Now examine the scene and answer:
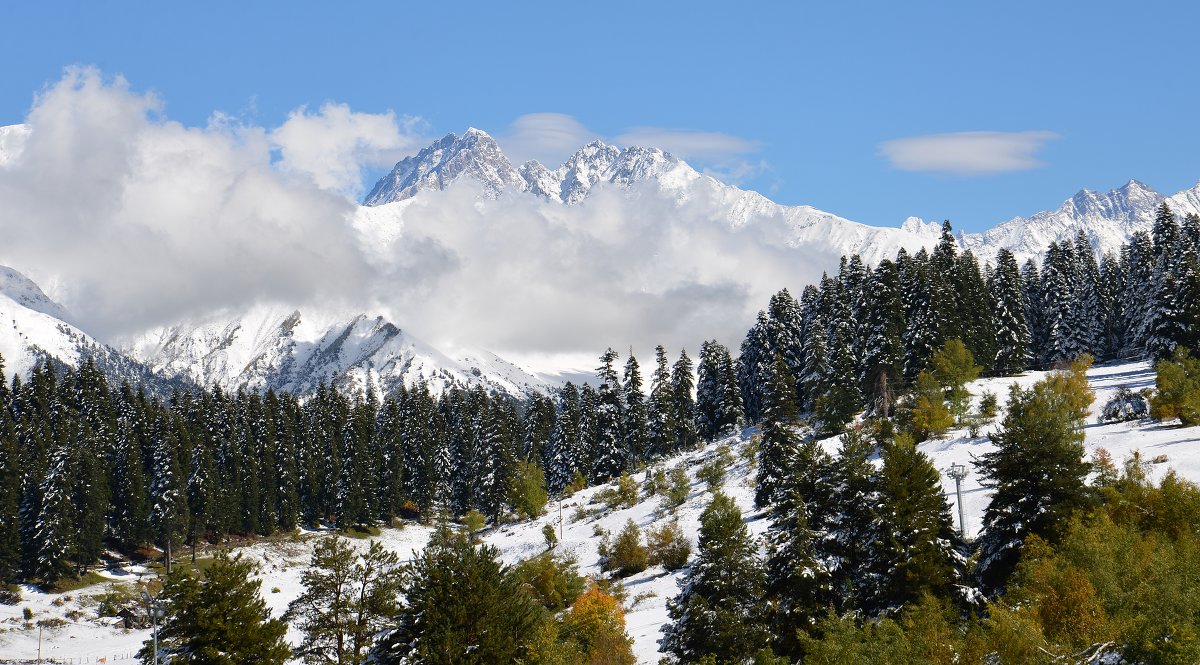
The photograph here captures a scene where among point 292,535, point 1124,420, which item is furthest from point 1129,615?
point 292,535

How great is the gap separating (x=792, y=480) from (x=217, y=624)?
25.3 m

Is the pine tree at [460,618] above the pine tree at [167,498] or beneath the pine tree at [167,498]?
beneath

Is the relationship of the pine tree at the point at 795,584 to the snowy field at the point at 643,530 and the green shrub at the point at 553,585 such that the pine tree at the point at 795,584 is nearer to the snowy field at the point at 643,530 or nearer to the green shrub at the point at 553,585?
the snowy field at the point at 643,530

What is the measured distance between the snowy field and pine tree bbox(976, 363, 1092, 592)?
12.6ft

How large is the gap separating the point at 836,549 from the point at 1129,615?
13.9 m

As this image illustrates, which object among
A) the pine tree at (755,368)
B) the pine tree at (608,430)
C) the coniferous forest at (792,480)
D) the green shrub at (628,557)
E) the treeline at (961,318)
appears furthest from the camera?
the pine tree at (608,430)

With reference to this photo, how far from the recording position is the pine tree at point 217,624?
131ft

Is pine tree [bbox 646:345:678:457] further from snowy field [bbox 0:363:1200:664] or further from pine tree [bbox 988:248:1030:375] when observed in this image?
pine tree [bbox 988:248:1030:375]

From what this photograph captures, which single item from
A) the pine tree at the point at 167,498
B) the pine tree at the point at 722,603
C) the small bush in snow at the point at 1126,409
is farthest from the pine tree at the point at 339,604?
the pine tree at the point at 167,498

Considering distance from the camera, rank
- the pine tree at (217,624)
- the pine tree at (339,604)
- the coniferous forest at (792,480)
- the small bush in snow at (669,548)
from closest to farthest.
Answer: the coniferous forest at (792,480), the pine tree at (217,624), the pine tree at (339,604), the small bush in snow at (669,548)

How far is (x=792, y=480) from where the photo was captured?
1781 inches

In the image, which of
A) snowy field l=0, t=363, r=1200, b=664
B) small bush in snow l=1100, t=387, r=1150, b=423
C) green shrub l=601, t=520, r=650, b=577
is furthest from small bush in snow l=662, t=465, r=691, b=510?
small bush in snow l=1100, t=387, r=1150, b=423

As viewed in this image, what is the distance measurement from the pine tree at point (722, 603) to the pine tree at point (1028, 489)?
9.43m

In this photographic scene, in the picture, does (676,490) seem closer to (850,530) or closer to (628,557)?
(628,557)
